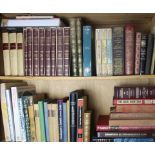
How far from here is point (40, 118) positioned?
1.38 meters

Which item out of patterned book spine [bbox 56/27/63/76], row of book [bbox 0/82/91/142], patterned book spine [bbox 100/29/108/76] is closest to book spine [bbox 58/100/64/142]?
row of book [bbox 0/82/91/142]

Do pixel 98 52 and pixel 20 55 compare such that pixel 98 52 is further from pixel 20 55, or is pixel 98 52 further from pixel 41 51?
pixel 20 55

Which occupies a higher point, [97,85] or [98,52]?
[98,52]

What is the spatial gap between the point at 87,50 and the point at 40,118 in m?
0.43

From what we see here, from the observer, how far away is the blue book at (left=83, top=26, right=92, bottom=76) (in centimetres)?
130

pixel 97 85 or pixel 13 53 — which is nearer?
pixel 13 53

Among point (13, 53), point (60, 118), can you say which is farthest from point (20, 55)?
point (60, 118)

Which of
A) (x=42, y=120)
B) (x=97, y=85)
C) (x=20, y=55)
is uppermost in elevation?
(x=20, y=55)

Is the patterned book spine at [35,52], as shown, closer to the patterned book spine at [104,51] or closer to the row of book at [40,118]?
the row of book at [40,118]

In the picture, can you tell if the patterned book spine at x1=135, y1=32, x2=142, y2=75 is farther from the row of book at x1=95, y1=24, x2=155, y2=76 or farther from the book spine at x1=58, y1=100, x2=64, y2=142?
the book spine at x1=58, y1=100, x2=64, y2=142
